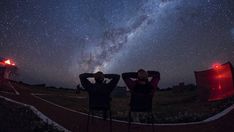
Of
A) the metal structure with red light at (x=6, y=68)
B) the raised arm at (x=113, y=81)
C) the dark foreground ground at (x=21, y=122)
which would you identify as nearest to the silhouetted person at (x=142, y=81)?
the raised arm at (x=113, y=81)

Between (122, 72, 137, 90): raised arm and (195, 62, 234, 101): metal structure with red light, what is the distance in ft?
36.7

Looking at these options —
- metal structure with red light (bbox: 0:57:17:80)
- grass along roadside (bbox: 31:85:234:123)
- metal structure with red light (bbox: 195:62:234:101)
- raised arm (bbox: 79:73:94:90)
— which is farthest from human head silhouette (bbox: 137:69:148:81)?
metal structure with red light (bbox: 0:57:17:80)

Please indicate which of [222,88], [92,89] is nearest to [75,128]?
[92,89]

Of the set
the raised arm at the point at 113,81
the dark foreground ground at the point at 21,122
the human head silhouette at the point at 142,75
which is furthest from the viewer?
the dark foreground ground at the point at 21,122

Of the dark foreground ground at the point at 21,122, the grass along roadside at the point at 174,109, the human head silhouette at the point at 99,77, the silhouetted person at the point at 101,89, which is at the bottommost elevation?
the grass along roadside at the point at 174,109

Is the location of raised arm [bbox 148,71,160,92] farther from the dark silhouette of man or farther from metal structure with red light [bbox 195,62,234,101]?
metal structure with red light [bbox 195,62,234,101]

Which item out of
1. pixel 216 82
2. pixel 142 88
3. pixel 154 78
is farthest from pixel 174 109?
pixel 142 88

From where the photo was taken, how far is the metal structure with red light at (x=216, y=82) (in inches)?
617

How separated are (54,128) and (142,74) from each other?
2992 millimetres

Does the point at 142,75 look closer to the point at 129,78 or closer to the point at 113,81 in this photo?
the point at 129,78

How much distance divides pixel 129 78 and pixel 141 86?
14.1 inches

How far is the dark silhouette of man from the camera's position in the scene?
18.6 feet

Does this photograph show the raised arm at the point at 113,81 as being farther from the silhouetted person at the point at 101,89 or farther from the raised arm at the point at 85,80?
the raised arm at the point at 85,80

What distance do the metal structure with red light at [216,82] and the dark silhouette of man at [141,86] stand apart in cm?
1099
